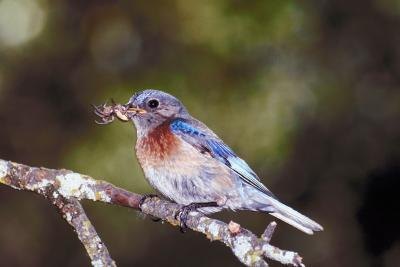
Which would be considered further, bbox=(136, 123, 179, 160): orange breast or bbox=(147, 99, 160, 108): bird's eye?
bbox=(147, 99, 160, 108): bird's eye

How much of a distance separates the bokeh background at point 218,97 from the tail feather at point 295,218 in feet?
5.72

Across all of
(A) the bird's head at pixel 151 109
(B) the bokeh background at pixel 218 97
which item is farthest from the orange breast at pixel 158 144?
(B) the bokeh background at pixel 218 97

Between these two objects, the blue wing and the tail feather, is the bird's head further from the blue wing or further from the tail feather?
the tail feather

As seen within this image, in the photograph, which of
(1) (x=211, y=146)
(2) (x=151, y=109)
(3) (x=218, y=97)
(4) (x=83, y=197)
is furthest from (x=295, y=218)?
(3) (x=218, y=97)

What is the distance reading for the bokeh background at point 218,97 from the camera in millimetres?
8422

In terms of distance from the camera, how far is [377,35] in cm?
930

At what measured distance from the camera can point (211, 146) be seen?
683 centimetres

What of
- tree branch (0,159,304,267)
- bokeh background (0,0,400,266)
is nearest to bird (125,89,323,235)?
tree branch (0,159,304,267)

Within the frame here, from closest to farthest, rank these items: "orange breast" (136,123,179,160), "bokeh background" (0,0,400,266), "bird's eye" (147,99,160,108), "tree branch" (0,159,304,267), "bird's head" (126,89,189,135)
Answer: "tree branch" (0,159,304,267)
"orange breast" (136,123,179,160)
"bird's head" (126,89,189,135)
"bird's eye" (147,99,160,108)
"bokeh background" (0,0,400,266)

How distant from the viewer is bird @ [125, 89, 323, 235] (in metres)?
6.29

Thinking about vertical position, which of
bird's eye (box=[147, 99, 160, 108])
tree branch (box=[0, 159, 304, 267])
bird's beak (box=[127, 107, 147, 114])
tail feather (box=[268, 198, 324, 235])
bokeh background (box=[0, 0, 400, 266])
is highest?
bokeh background (box=[0, 0, 400, 266])

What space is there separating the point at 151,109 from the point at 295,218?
1476 mm

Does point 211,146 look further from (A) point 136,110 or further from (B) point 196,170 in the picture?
(A) point 136,110

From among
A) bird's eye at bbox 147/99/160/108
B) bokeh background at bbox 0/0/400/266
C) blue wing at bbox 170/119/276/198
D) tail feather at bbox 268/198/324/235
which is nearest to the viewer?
tail feather at bbox 268/198/324/235
